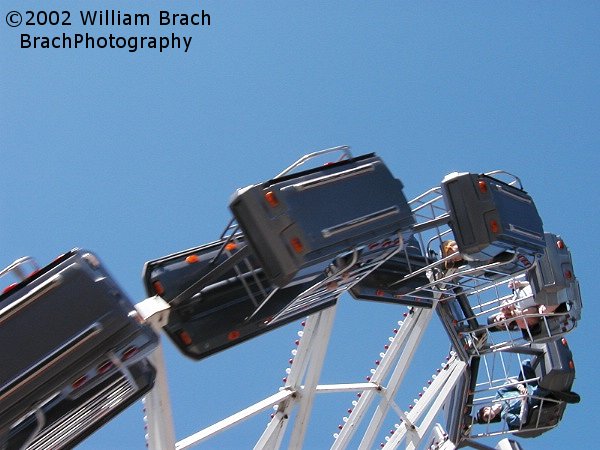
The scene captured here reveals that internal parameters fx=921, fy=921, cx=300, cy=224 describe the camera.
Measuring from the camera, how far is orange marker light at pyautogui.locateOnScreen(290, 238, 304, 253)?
9.59 m

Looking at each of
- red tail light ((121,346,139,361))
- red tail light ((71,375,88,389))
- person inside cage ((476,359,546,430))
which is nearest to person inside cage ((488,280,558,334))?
person inside cage ((476,359,546,430))

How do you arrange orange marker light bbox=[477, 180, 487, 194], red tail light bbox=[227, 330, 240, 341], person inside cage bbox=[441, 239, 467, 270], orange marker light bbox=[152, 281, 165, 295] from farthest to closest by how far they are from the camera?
person inside cage bbox=[441, 239, 467, 270]
orange marker light bbox=[477, 180, 487, 194]
red tail light bbox=[227, 330, 240, 341]
orange marker light bbox=[152, 281, 165, 295]

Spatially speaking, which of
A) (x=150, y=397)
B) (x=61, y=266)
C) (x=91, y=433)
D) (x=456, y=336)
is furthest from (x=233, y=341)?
(x=456, y=336)

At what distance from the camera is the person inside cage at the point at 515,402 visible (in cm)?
1570

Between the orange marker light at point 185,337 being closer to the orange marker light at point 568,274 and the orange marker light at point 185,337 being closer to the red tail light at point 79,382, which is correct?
the red tail light at point 79,382

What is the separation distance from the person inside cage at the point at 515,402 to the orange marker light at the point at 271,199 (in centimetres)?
743

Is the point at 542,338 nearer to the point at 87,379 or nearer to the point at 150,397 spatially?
the point at 150,397

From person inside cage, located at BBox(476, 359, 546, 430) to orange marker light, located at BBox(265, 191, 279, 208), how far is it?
24.4 feet

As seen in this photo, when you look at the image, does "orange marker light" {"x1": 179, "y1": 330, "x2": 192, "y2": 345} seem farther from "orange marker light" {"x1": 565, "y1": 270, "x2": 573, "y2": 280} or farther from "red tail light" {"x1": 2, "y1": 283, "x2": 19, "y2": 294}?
"orange marker light" {"x1": 565, "y1": 270, "x2": 573, "y2": 280}

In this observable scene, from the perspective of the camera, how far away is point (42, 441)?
9.53m

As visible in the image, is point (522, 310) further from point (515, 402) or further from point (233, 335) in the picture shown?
point (233, 335)

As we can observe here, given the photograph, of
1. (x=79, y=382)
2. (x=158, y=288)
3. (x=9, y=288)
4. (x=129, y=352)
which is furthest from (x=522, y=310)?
(x=9, y=288)

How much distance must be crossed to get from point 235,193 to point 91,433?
3023 millimetres

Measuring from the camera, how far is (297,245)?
961cm
